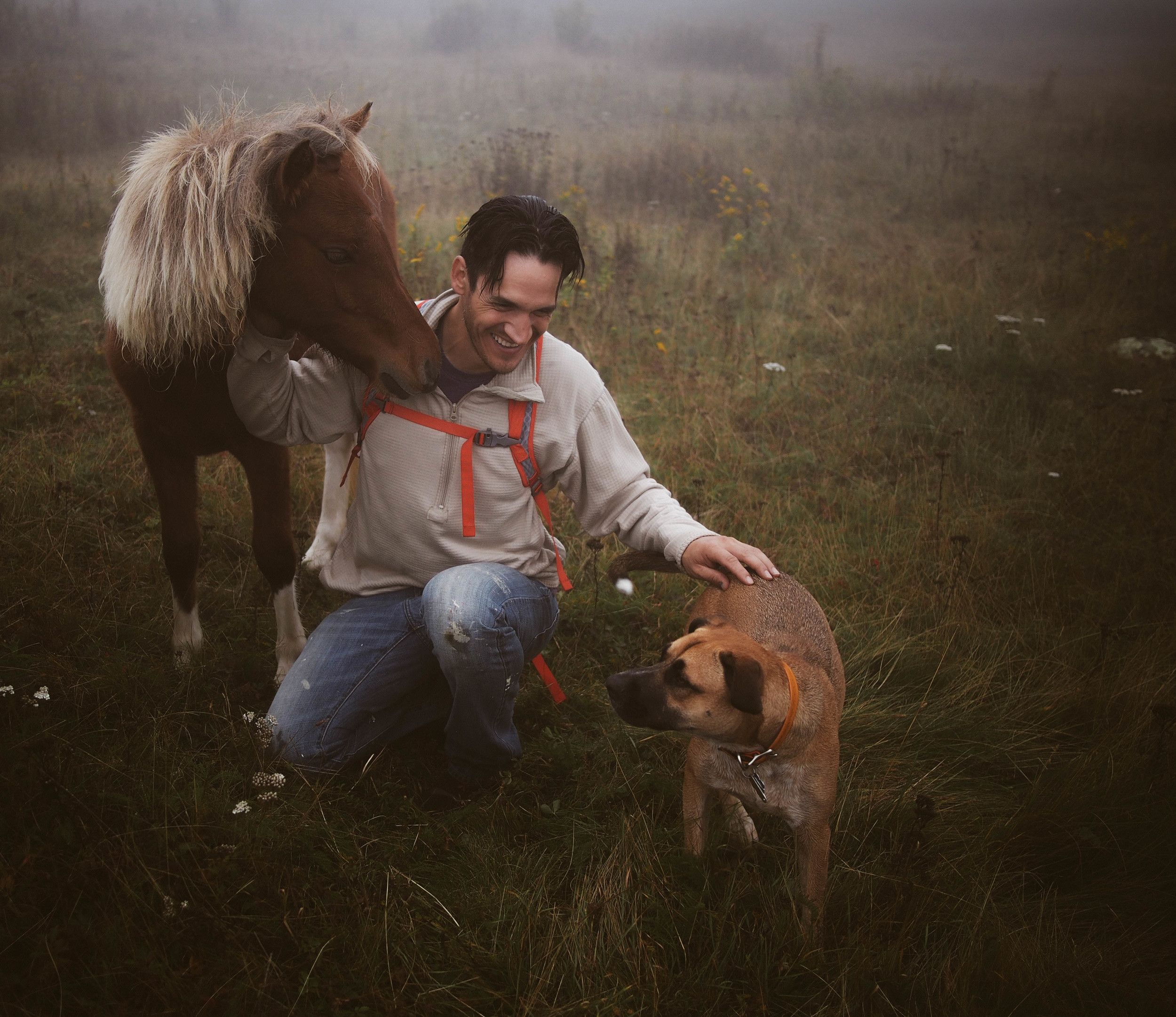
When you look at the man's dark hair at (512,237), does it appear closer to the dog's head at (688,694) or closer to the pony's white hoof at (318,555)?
the dog's head at (688,694)

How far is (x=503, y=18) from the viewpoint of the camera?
47.2ft

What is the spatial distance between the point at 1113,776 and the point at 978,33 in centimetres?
1727

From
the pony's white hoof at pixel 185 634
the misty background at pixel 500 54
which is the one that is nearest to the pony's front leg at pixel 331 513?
the pony's white hoof at pixel 185 634

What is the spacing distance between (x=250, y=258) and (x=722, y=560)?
66.3 inches

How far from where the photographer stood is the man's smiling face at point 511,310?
2.34m

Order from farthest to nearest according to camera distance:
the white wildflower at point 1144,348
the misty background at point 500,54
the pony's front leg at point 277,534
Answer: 1. the misty background at point 500,54
2. the white wildflower at point 1144,348
3. the pony's front leg at point 277,534

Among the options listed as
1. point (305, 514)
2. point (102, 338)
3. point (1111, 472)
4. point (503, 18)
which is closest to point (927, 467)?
point (1111, 472)

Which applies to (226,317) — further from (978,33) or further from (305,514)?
(978,33)

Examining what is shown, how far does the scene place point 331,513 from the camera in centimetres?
401

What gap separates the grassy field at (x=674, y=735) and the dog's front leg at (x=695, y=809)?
5cm

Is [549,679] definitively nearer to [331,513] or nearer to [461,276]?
[461,276]

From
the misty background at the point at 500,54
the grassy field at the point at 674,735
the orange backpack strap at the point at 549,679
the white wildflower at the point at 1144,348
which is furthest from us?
the misty background at the point at 500,54

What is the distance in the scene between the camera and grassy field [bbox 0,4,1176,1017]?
1847 millimetres

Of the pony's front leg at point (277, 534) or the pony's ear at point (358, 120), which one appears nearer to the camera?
the pony's ear at point (358, 120)
